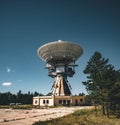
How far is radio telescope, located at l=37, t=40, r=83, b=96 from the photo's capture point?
67594 millimetres

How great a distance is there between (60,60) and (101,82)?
43049 mm

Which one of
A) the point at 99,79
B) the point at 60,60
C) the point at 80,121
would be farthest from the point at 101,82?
the point at 60,60

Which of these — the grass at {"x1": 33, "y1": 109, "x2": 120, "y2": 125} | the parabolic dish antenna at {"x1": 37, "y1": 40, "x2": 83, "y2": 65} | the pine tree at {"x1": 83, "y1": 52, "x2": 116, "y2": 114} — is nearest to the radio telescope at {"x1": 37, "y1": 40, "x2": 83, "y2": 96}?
the parabolic dish antenna at {"x1": 37, "y1": 40, "x2": 83, "y2": 65}

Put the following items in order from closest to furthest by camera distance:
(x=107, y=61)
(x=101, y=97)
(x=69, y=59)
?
(x=101, y=97), (x=107, y=61), (x=69, y=59)

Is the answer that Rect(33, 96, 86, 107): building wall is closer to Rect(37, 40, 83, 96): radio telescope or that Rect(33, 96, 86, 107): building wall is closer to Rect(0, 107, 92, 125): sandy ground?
Rect(37, 40, 83, 96): radio telescope

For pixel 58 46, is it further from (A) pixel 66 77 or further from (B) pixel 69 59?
(A) pixel 66 77

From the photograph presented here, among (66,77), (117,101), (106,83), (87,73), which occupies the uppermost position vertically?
(66,77)

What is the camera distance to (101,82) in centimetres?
3234

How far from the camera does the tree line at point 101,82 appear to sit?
104 feet

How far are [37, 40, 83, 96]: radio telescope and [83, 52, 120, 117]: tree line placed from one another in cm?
3185

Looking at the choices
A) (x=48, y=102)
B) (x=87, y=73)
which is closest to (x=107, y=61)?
(x=87, y=73)

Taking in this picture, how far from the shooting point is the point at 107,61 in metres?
34.3

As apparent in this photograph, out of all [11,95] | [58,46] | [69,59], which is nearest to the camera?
[58,46]

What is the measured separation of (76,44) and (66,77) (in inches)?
676
